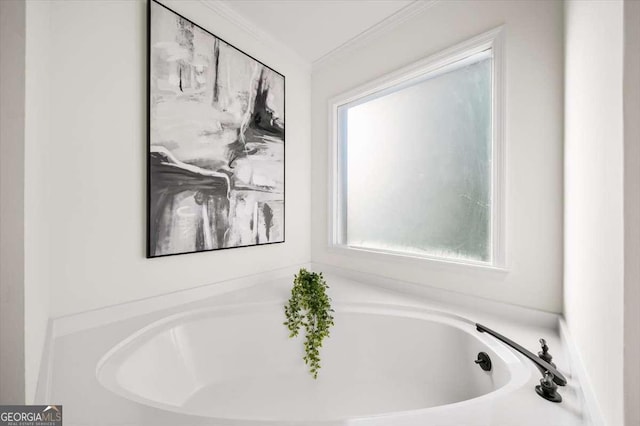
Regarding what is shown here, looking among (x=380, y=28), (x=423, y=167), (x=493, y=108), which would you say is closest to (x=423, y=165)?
(x=423, y=167)

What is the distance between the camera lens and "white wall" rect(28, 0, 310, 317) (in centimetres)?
100

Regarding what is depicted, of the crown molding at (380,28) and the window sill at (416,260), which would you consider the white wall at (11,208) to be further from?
the crown molding at (380,28)

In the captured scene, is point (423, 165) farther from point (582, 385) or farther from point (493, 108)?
point (582, 385)

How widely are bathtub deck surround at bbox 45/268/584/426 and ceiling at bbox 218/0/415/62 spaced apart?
69.6 inches

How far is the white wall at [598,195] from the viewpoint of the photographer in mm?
462

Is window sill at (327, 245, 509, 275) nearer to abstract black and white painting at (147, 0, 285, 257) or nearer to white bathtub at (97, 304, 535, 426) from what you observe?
white bathtub at (97, 304, 535, 426)

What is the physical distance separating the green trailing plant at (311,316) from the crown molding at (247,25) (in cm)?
168

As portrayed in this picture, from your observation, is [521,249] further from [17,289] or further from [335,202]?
[17,289]

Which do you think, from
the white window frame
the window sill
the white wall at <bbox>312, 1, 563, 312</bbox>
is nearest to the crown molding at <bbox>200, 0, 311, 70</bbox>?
the white window frame

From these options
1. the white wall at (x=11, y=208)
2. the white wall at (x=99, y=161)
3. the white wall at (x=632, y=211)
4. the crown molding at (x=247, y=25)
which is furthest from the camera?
the crown molding at (x=247, y=25)

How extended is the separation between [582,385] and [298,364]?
1.15 meters

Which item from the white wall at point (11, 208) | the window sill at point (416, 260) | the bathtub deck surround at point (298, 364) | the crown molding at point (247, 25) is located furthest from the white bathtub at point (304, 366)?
the crown molding at point (247, 25)

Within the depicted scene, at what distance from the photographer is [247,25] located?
5.37ft

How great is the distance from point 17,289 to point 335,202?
5.65 ft
